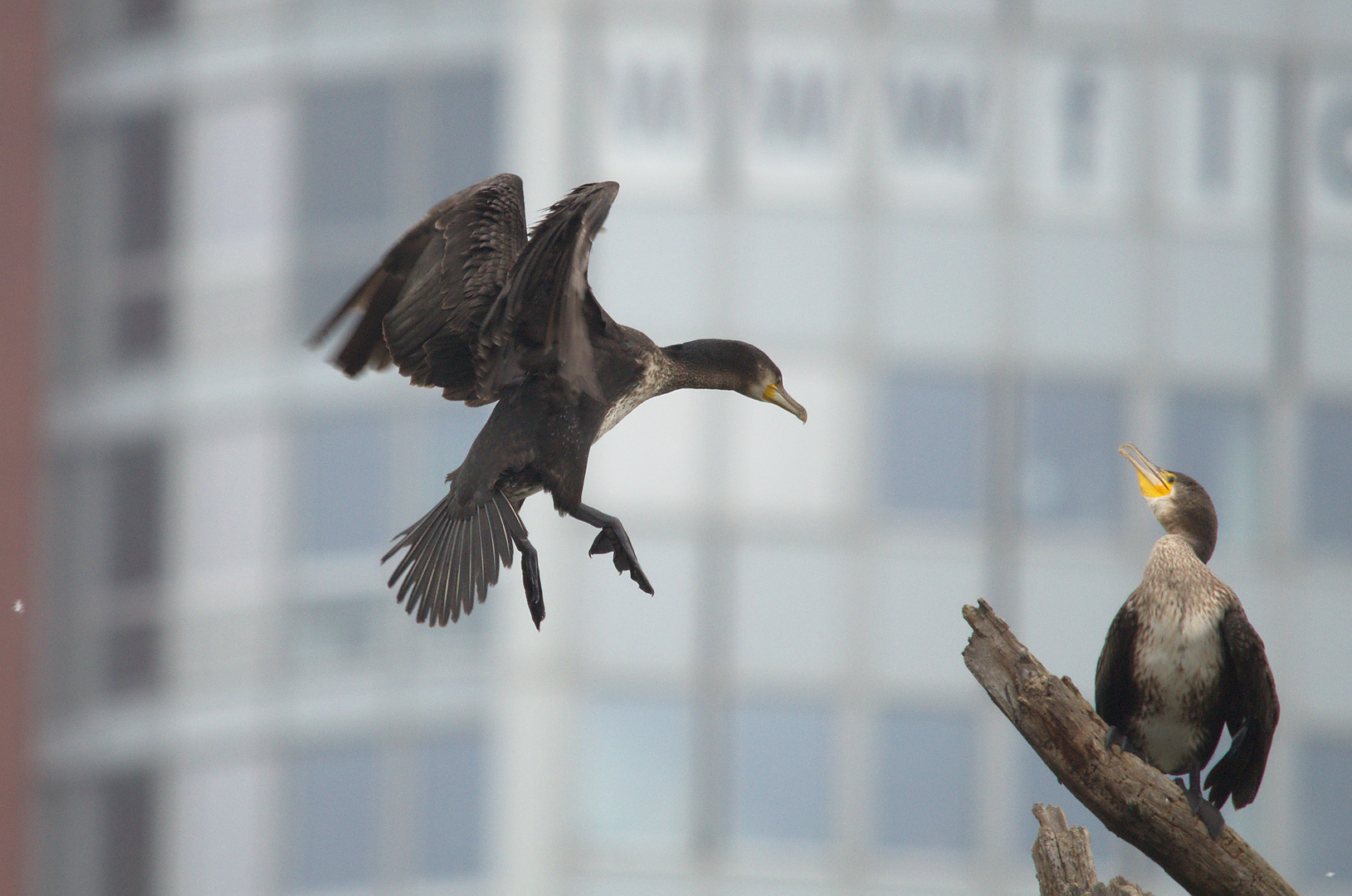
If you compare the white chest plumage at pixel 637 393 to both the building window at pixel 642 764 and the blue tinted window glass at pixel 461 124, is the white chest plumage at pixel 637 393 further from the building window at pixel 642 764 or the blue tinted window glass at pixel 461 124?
the blue tinted window glass at pixel 461 124

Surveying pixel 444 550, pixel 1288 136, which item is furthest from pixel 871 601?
pixel 444 550

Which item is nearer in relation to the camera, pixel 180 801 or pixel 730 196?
pixel 730 196

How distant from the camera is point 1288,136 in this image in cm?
1593

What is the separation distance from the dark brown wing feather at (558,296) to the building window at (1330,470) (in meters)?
12.4

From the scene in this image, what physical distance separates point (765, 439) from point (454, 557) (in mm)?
9768

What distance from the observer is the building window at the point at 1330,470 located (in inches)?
619

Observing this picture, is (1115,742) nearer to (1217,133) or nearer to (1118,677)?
(1118,677)

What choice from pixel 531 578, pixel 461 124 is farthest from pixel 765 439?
pixel 531 578

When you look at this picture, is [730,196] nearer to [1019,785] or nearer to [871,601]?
[871,601]

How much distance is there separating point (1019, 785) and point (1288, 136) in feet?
20.4

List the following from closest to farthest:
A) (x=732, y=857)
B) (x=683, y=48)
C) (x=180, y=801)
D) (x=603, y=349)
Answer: (x=603, y=349)
(x=732, y=857)
(x=683, y=48)
(x=180, y=801)

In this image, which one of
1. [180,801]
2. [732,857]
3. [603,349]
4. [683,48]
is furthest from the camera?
[180,801]

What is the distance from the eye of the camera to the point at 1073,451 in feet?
50.6

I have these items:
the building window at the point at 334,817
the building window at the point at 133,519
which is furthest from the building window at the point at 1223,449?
the building window at the point at 133,519
